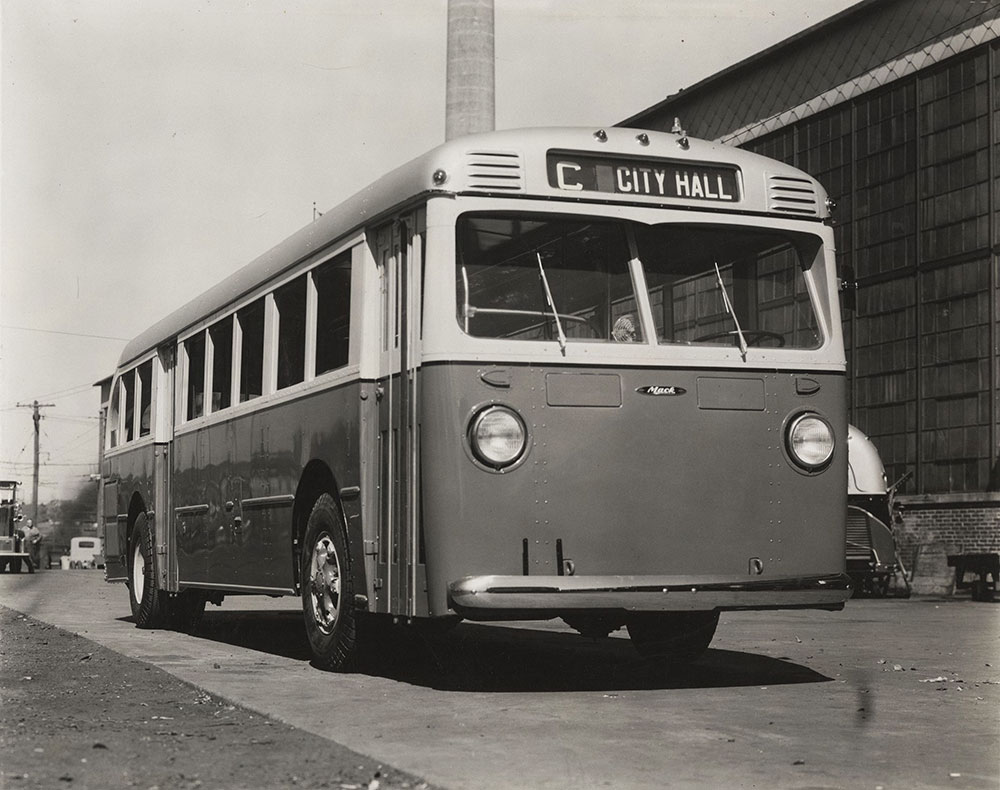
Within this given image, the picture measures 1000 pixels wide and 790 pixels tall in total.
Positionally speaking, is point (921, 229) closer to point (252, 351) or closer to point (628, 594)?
point (252, 351)

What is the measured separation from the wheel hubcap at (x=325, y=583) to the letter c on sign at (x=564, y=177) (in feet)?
8.84

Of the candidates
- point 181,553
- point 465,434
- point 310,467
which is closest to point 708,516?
point 465,434

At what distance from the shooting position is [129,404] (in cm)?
1627

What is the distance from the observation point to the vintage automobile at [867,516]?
72.4 feet

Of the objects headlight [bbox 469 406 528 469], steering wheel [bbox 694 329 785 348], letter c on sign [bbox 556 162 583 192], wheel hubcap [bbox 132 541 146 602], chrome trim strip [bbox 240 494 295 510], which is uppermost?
letter c on sign [bbox 556 162 583 192]

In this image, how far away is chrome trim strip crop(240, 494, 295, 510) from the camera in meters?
10.7

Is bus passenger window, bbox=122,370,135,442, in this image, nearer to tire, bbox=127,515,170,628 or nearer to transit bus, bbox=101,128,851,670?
Answer: tire, bbox=127,515,170,628

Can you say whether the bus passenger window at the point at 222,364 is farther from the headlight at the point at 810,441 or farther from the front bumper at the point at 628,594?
the headlight at the point at 810,441

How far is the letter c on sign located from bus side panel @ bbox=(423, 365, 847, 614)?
1.04 meters

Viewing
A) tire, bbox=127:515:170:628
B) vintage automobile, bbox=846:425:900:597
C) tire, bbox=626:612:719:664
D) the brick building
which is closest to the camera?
tire, bbox=626:612:719:664

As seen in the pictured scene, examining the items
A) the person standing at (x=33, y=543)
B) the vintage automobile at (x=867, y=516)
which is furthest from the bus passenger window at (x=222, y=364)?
the person standing at (x=33, y=543)

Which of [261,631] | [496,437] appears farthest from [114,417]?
[496,437]

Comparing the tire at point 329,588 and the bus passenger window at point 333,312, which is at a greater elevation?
the bus passenger window at point 333,312

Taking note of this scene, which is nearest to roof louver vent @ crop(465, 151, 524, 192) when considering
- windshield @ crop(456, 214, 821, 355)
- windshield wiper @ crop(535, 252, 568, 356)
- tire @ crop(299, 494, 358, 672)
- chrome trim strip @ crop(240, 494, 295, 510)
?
windshield @ crop(456, 214, 821, 355)
